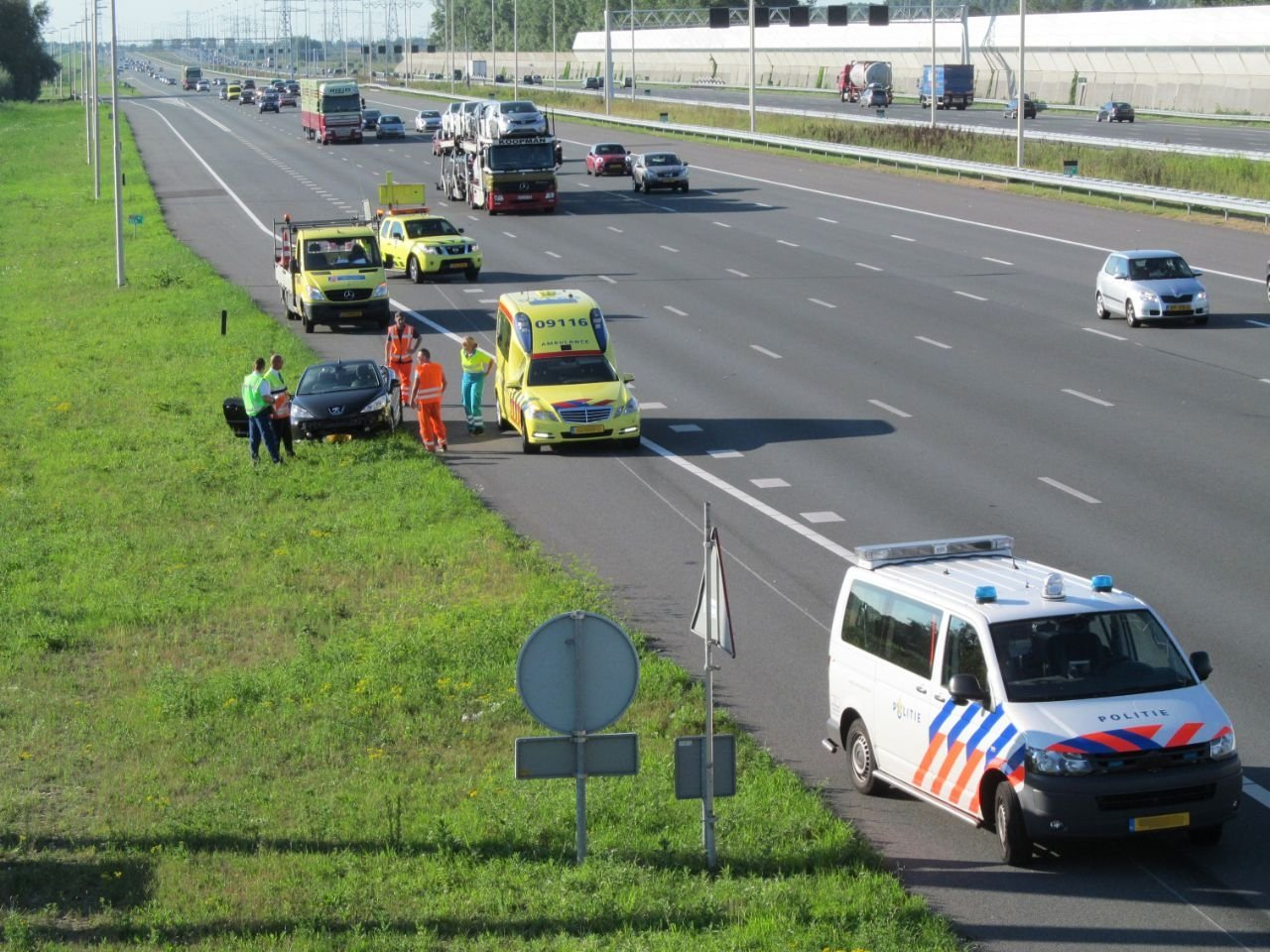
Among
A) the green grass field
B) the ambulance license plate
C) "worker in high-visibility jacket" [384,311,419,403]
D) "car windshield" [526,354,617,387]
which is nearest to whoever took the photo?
the green grass field

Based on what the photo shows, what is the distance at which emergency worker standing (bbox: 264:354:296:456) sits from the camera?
1016 inches

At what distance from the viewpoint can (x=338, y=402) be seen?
1085 inches

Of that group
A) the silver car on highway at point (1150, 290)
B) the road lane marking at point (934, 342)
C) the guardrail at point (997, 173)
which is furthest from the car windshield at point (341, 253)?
the guardrail at point (997, 173)

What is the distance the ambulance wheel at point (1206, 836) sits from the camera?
11.6 metres

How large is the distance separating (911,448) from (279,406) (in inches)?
363

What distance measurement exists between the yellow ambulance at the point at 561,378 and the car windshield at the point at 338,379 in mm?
2044

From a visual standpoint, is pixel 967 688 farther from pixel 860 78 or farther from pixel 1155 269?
pixel 860 78

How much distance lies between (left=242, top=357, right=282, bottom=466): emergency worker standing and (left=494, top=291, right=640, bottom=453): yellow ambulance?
12.3ft

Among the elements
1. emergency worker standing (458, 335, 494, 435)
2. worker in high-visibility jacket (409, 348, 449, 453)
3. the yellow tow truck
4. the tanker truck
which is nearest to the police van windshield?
worker in high-visibility jacket (409, 348, 449, 453)

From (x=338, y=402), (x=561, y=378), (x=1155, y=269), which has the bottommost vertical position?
(x=338, y=402)

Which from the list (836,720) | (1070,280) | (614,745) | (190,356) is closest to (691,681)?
(836,720)

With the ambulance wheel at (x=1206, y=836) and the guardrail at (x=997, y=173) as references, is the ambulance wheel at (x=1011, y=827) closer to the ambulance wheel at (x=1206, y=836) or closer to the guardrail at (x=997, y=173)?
the ambulance wheel at (x=1206, y=836)

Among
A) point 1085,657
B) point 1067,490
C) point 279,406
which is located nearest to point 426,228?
point 279,406

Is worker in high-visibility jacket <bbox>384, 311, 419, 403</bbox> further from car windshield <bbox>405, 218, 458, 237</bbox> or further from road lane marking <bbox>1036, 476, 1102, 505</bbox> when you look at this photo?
car windshield <bbox>405, 218, 458, 237</bbox>
